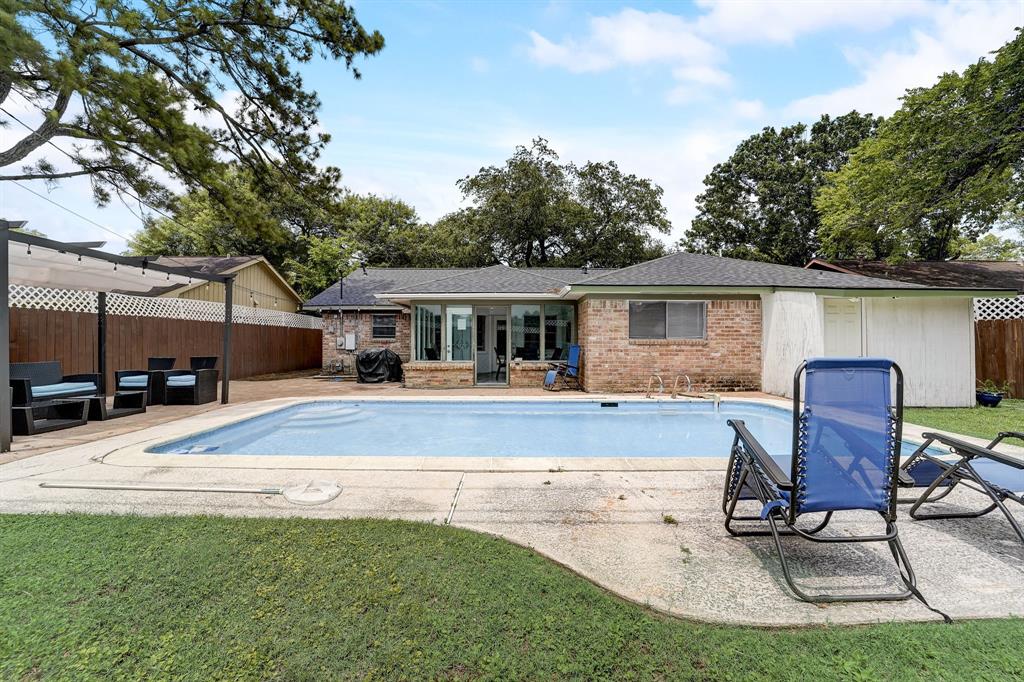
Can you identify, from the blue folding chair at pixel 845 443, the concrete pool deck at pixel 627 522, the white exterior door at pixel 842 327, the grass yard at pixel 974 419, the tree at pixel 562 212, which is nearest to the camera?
the concrete pool deck at pixel 627 522

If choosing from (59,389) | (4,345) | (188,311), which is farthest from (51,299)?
(4,345)

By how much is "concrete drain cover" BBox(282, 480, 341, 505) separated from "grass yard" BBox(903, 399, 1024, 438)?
26.9ft

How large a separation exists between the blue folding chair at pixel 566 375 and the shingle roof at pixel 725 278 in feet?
7.06

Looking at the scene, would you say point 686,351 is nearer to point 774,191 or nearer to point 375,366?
point 375,366

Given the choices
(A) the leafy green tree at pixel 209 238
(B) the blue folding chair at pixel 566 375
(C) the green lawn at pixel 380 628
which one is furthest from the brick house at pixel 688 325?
(A) the leafy green tree at pixel 209 238

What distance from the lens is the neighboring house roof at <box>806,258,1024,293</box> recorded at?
51.6ft

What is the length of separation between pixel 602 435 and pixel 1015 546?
208 inches

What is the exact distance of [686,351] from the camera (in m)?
11.5

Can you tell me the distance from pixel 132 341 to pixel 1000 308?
818 inches

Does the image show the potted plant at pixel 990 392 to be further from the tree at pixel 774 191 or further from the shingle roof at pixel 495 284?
the tree at pixel 774 191

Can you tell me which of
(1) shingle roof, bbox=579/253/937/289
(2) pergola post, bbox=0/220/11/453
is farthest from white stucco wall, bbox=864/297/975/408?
(2) pergola post, bbox=0/220/11/453

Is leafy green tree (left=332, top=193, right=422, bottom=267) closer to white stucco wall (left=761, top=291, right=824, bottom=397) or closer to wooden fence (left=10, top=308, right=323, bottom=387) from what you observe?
wooden fence (left=10, top=308, right=323, bottom=387)

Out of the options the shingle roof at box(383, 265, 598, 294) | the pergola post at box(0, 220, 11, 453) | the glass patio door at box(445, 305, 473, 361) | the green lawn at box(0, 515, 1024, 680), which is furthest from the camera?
the glass patio door at box(445, 305, 473, 361)

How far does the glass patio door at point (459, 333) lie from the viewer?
14297mm
